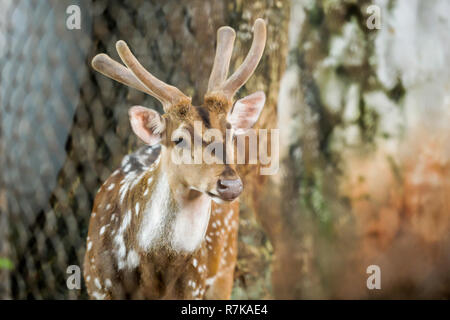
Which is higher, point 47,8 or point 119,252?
point 47,8

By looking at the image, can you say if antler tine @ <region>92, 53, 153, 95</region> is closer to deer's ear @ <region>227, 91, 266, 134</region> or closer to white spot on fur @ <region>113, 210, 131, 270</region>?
deer's ear @ <region>227, 91, 266, 134</region>

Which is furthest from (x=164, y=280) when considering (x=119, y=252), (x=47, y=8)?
(x=47, y=8)

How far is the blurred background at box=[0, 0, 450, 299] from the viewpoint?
137cm

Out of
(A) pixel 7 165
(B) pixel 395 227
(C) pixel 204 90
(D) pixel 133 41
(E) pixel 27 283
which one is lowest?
(E) pixel 27 283

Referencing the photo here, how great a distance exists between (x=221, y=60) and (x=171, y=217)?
1.15ft

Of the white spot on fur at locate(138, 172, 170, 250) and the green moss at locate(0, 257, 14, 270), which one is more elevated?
the white spot on fur at locate(138, 172, 170, 250)

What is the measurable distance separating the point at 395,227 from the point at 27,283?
1.03m

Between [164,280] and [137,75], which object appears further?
[164,280]

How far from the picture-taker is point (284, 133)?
1.56m

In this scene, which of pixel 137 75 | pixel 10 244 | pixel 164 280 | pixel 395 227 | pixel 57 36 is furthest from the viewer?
pixel 395 227

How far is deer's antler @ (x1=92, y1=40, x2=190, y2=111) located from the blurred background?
0.18 meters

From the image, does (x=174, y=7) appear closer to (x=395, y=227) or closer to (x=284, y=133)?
(x=284, y=133)

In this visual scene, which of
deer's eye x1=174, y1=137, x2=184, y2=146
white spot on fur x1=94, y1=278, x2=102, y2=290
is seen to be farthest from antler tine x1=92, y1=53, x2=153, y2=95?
white spot on fur x1=94, y1=278, x2=102, y2=290

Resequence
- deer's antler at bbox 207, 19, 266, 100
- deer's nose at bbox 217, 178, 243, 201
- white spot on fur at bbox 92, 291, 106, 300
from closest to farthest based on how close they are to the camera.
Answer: deer's nose at bbox 217, 178, 243, 201, deer's antler at bbox 207, 19, 266, 100, white spot on fur at bbox 92, 291, 106, 300
